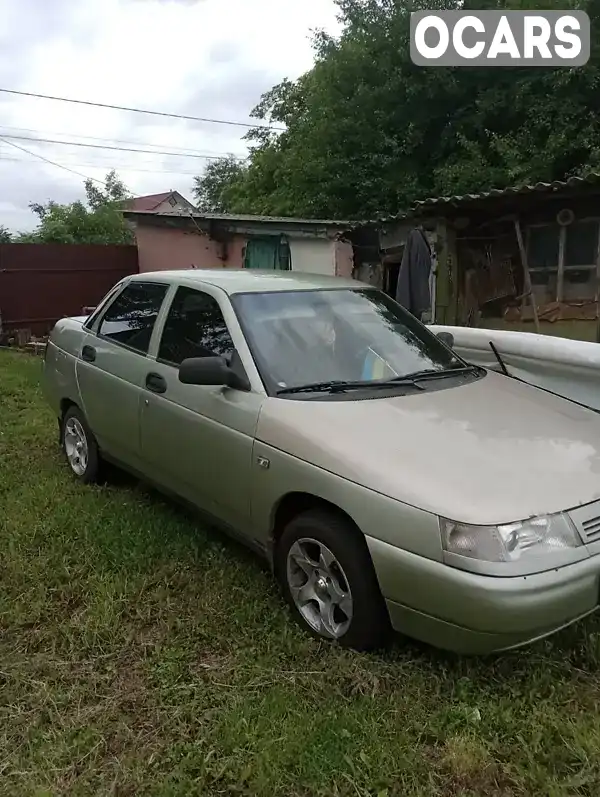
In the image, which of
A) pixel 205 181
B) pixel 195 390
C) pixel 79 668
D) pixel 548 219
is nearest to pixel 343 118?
pixel 548 219

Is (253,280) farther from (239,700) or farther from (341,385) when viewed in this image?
(239,700)

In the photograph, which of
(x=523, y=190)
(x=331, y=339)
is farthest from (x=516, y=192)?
(x=331, y=339)

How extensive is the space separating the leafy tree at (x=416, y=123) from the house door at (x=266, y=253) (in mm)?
4205

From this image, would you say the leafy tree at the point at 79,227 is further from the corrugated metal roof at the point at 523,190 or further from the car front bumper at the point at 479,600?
the car front bumper at the point at 479,600

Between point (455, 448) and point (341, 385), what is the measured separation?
2.31ft

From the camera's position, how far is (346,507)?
276 cm

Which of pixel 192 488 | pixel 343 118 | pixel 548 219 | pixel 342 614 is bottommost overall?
pixel 342 614

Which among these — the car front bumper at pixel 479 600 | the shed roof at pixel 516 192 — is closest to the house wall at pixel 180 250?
the shed roof at pixel 516 192

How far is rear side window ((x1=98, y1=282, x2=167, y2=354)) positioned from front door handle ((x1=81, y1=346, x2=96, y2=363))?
0.42 feet

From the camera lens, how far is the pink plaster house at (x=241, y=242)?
12.7 meters

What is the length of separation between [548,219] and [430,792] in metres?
8.44

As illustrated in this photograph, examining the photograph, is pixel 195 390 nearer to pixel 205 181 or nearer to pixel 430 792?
pixel 430 792

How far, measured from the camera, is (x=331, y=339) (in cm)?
365

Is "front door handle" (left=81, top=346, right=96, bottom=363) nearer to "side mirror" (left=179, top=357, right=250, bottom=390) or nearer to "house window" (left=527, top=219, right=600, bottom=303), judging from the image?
"side mirror" (left=179, top=357, right=250, bottom=390)
